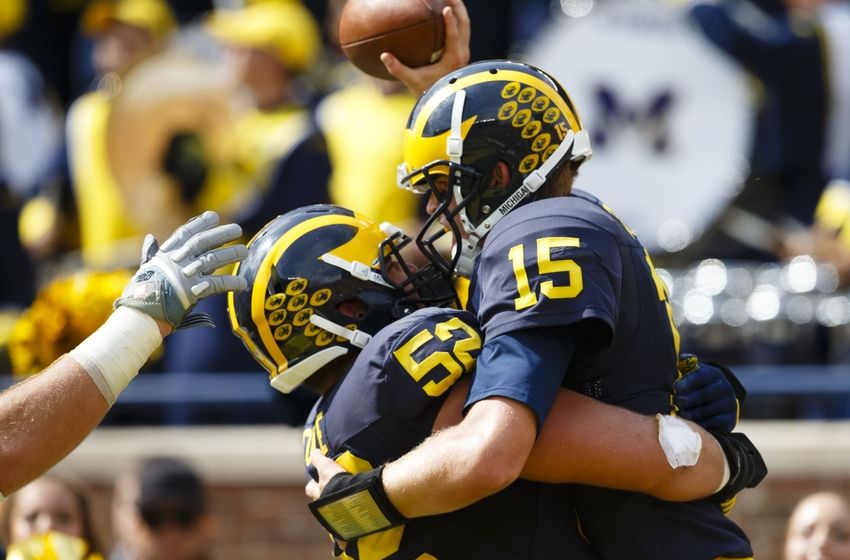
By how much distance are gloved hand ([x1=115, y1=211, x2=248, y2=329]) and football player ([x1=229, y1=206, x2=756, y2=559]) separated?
0.16 meters

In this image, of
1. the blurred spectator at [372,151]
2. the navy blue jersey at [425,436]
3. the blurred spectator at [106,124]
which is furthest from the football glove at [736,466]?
the blurred spectator at [106,124]

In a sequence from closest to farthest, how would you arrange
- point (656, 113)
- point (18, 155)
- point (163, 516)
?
point (163, 516) → point (656, 113) → point (18, 155)

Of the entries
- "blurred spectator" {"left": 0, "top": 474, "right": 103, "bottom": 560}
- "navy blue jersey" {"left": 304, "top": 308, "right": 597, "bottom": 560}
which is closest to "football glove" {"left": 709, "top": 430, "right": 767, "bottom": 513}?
"navy blue jersey" {"left": 304, "top": 308, "right": 597, "bottom": 560}

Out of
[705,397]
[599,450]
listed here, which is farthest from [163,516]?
[599,450]

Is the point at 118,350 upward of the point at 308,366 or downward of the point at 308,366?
upward

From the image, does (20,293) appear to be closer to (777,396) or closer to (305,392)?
(777,396)

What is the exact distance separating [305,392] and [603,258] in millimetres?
1339

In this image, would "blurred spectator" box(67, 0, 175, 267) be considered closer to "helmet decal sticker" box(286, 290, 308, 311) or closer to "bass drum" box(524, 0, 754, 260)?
"bass drum" box(524, 0, 754, 260)

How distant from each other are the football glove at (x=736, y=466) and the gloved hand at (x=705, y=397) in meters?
0.03

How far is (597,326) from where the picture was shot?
329cm

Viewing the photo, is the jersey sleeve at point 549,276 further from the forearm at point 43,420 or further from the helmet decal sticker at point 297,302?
the forearm at point 43,420

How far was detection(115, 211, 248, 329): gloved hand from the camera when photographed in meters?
3.52

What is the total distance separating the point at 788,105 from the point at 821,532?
11.7ft

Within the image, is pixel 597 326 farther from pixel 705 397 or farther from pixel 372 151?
pixel 372 151
